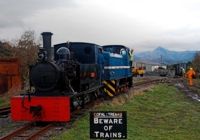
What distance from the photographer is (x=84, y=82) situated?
18156 mm

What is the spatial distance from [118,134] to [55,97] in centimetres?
704

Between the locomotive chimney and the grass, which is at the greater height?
the locomotive chimney

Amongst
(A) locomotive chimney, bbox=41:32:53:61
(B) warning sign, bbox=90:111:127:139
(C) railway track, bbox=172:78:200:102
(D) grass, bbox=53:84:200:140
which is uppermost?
(A) locomotive chimney, bbox=41:32:53:61

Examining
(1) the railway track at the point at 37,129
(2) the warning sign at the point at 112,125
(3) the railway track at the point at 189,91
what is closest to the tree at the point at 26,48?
(3) the railway track at the point at 189,91

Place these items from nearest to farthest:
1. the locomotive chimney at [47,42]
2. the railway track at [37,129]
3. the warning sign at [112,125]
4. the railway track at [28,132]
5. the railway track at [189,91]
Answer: the warning sign at [112,125] → the railway track at [28,132] → the railway track at [37,129] → the locomotive chimney at [47,42] → the railway track at [189,91]

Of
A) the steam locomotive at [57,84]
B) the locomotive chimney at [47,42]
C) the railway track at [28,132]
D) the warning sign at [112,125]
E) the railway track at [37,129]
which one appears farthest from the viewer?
the locomotive chimney at [47,42]

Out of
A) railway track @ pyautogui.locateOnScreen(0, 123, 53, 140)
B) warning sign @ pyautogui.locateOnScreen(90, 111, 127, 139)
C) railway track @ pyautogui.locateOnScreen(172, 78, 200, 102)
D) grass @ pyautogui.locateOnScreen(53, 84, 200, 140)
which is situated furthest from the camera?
railway track @ pyautogui.locateOnScreen(172, 78, 200, 102)

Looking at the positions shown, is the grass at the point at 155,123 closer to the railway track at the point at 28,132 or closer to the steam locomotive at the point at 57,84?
the railway track at the point at 28,132

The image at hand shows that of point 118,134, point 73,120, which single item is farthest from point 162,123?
point 118,134

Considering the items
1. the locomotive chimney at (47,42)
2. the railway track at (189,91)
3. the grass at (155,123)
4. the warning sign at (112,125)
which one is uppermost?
the locomotive chimney at (47,42)

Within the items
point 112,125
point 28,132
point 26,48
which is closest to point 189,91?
point 26,48

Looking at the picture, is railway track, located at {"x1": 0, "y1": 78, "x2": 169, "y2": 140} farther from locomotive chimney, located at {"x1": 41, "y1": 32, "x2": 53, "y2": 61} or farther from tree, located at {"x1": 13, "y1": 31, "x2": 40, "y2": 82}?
tree, located at {"x1": 13, "y1": 31, "x2": 40, "y2": 82}

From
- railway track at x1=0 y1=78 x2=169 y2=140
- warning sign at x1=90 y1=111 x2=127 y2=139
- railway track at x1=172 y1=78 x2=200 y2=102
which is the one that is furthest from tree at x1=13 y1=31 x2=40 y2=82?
warning sign at x1=90 y1=111 x2=127 y2=139

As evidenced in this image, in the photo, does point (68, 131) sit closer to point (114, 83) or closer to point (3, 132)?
point (3, 132)
